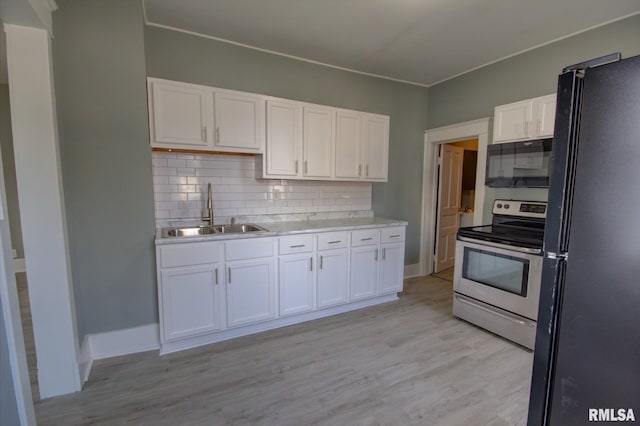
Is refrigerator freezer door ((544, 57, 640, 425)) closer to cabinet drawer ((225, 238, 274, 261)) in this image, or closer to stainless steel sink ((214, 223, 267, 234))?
cabinet drawer ((225, 238, 274, 261))

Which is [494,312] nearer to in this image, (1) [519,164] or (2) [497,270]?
(2) [497,270]

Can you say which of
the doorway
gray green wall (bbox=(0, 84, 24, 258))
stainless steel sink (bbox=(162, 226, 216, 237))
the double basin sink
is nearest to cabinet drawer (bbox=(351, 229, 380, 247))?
the double basin sink

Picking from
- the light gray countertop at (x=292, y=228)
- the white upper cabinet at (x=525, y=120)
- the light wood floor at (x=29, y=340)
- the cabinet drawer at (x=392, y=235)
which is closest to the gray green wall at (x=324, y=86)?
the cabinet drawer at (x=392, y=235)

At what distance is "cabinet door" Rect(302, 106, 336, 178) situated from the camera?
120 inches

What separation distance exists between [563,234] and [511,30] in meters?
2.59

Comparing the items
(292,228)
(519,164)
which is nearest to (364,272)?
(292,228)

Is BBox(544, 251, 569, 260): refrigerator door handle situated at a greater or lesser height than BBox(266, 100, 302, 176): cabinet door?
lesser

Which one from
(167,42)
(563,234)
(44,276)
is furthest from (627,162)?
(167,42)

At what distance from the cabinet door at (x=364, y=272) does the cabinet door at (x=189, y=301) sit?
1389mm

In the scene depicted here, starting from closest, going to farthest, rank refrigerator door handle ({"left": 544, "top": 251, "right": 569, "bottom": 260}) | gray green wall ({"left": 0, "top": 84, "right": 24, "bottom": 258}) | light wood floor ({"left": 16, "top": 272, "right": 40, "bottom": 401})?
refrigerator door handle ({"left": 544, "top": 251, "right": 569, "bottom": 260}) < light wood floor ({"left": 16, "top": 272, "right": 40, "bottom": 401}) < gray green wall ({"left": 0, "top": 84, "right": 24, "bottom": 258})

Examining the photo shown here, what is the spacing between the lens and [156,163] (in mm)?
2715

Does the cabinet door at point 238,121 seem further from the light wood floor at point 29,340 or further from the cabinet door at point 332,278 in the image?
the light wood floor at point 29,340

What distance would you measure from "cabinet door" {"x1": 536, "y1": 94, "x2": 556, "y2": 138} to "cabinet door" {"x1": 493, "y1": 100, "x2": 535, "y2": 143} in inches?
2.6

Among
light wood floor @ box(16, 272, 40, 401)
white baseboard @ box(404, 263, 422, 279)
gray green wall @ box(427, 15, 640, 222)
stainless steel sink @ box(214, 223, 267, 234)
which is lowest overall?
light wood floor @ box(16, 272, 40, 401)
